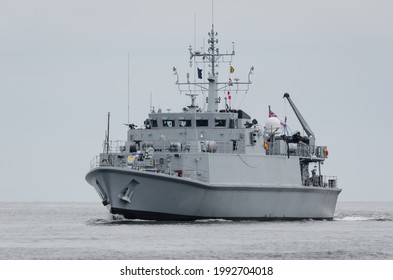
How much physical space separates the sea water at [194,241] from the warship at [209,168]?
857 millimetres

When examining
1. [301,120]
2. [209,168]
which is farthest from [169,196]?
[301,120]

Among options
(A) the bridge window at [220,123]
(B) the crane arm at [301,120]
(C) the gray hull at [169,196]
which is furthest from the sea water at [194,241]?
(B) the crane arm at [301,120]

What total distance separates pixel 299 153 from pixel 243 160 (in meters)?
8.38

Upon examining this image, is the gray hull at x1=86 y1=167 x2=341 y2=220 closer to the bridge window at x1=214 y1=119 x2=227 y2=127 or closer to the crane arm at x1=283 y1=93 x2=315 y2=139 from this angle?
the bridge window at x1=214 y1=119 x2=227 y2=127

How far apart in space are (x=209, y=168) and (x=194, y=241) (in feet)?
34.6

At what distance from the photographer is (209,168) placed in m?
58.2

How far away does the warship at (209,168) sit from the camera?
56344 mm

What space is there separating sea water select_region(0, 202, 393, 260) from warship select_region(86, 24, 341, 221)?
2.81 ft

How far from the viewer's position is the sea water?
142 ft

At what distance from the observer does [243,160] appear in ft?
198

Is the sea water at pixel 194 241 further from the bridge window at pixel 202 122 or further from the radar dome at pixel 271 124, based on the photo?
the radar dome at pixel 271 124

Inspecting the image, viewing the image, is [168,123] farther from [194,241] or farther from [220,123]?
[194,241]
